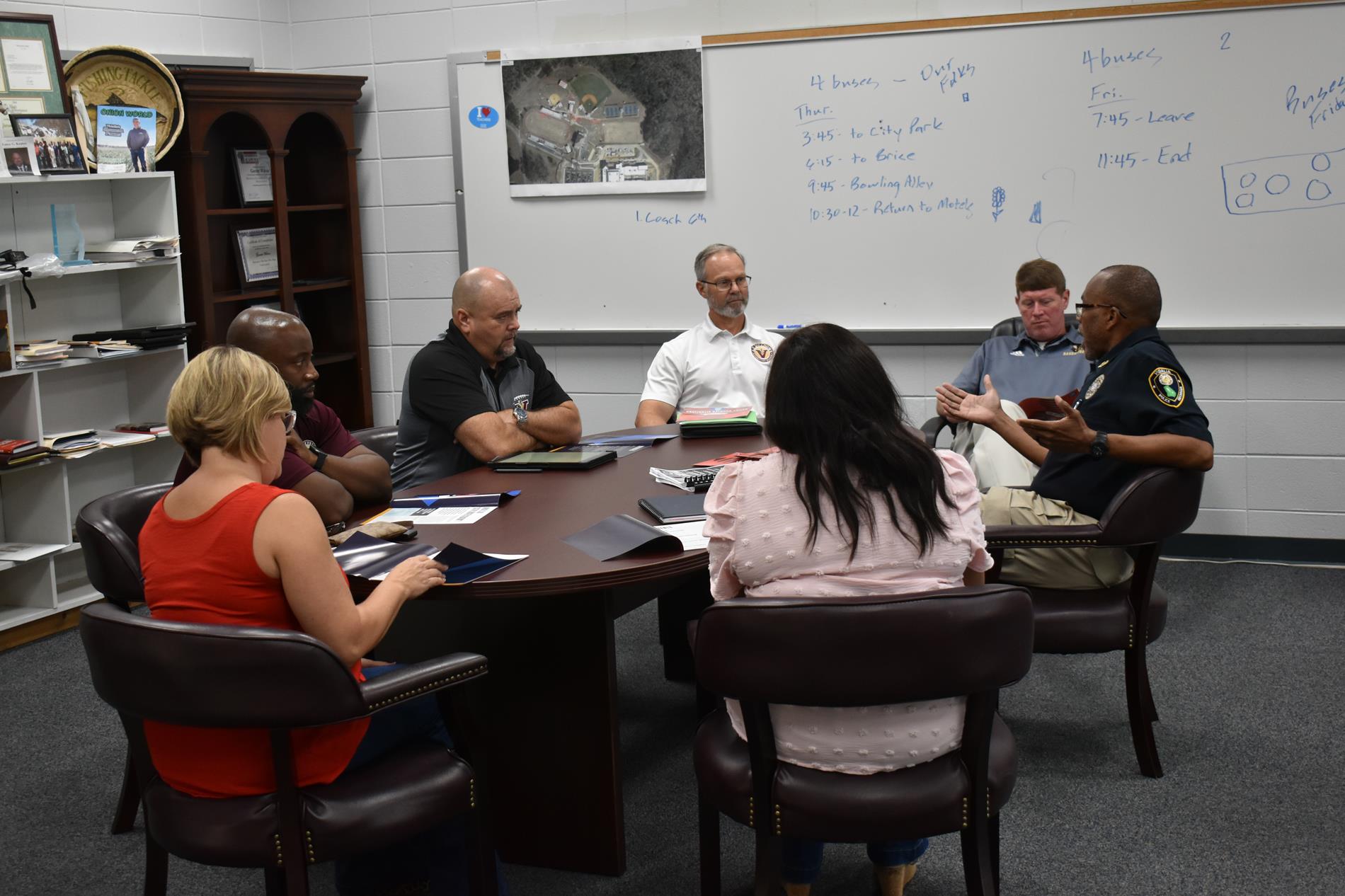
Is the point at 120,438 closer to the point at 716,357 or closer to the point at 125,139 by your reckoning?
the point at 125,139

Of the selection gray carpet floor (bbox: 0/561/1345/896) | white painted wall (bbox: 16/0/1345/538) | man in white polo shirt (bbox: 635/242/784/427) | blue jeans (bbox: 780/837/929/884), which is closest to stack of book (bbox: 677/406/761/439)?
man in white polo shirt (bbox: 635/242/784/427)

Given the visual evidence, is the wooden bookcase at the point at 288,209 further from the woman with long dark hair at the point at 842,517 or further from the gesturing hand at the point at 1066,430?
the woman with long dark hair at the point at 842,517

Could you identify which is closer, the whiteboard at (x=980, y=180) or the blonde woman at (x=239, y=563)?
the blonde woman at (x=239, y=563)

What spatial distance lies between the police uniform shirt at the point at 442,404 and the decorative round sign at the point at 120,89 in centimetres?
184

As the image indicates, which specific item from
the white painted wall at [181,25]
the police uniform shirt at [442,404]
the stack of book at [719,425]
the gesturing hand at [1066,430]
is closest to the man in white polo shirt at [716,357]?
the stack of book at [719,425]

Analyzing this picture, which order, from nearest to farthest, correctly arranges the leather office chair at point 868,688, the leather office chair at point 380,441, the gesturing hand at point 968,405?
the leather office chair at point 868,688, the gesturing hand at point 968,405, the leather office chair at point 380,441

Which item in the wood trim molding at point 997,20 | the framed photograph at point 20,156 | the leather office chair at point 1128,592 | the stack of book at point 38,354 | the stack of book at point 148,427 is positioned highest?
the wood trim molding at point 997,20

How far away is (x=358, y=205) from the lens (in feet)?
18.7

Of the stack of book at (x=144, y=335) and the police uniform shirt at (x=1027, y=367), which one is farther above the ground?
the stack of book at (x=144, y=335)

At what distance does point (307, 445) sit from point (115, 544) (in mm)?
483

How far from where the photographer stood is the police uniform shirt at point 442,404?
11.5 ft

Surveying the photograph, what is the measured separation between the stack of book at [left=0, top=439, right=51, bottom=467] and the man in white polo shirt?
2039mm

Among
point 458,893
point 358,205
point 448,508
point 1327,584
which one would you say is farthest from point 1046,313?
point 358,205

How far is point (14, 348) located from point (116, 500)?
183 cm
